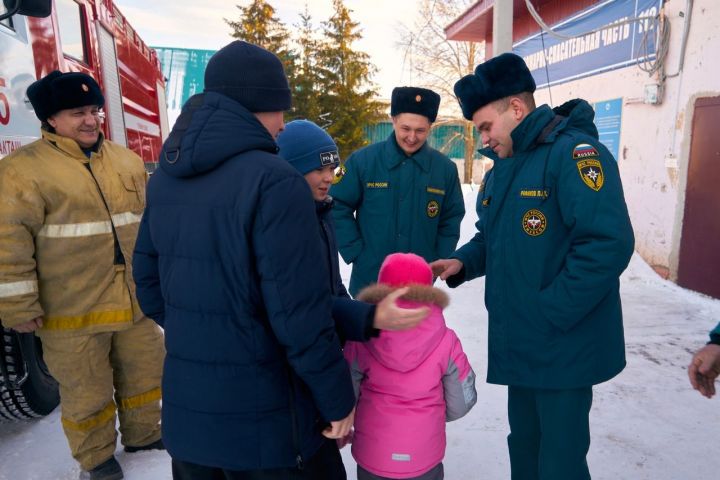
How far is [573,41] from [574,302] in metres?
7.26

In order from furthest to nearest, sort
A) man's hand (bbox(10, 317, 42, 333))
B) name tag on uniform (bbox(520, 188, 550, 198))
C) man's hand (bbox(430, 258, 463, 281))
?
1. man's hand (bbox(10, 317, 42, 333))
2. man's hand (bbox(430, 258, 463, 281))
3. name tag on uniform (bbox(520, 188, 550, 198))

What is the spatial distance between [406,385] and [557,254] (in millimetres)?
716

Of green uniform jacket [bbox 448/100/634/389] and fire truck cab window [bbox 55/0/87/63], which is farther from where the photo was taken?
fire truck cab window [bbox 55/0/87/63]

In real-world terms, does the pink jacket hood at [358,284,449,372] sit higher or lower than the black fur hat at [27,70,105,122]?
lower

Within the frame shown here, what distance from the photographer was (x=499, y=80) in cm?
186

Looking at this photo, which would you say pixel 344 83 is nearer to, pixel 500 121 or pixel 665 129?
pixel 665 129

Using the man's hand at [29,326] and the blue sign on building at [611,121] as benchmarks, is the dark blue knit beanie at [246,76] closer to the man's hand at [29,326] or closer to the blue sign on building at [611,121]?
the man's hand at [29,326]

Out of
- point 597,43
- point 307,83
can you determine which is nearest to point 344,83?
point 307,83

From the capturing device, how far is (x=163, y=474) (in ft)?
8.52

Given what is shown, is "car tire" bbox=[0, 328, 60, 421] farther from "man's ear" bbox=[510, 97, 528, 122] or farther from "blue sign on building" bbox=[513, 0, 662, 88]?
"blue sign on building" bbox=[513, 0, 662, 88]

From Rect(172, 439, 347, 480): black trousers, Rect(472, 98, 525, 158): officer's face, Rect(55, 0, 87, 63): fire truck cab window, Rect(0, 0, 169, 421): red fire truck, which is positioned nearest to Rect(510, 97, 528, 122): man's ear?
Rect(472, 98, 525, 158): officer's face

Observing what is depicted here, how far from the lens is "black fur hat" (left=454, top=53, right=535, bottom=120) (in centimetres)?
186

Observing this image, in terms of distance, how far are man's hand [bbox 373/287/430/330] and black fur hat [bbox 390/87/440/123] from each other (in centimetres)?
175

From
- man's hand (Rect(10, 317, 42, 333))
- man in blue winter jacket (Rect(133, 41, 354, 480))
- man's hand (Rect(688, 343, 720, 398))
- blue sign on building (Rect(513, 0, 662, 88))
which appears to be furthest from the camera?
blue sign on building (Rect(513, 0, 662, 88))
